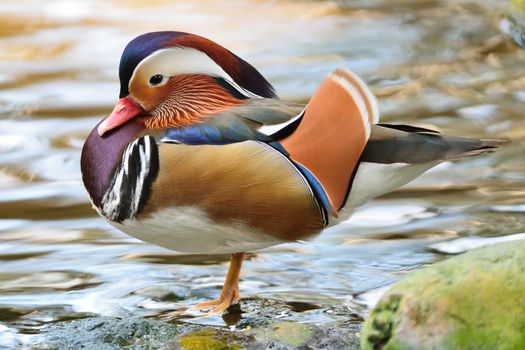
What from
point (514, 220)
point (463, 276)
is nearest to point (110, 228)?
point (514, 220)

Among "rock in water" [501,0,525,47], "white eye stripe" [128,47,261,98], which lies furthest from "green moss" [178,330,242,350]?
"rock in water" [501,0,525,47]

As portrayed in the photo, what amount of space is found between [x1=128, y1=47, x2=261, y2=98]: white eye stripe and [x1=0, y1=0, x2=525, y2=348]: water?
0.93 m

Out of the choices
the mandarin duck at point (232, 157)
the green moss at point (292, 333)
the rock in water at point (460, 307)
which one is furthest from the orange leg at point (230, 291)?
Answer: the rock in water at point (460, 307)

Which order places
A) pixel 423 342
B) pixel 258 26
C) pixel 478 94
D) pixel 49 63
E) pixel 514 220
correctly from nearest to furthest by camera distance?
pixel 423 342
pixel 514 220
pixel 478 94
pixel 49 63
pixel 258 26

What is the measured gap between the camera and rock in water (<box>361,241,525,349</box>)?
3.55 metres

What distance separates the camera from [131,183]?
4371 mm

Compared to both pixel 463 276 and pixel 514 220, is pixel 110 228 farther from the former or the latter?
pixel 463 276

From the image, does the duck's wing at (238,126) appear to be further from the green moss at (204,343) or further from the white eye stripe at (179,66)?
the green moss at (204,343)

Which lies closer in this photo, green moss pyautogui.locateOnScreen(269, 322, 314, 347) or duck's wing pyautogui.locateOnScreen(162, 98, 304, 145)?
green moss pyautogui.locateOnScreen(269, 322, 314, 347)

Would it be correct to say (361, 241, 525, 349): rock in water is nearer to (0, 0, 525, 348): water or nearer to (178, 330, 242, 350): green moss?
(178, 330, 242, 350): green moss

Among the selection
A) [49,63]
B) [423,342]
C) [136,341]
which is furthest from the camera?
[49,63]

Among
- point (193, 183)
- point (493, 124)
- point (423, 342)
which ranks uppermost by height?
point (193, 183)

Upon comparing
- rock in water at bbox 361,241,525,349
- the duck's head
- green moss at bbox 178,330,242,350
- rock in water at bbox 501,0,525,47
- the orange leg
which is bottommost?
rock in water at bbox 501,0,525,47

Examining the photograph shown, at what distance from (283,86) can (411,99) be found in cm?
100
